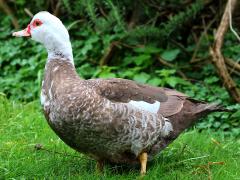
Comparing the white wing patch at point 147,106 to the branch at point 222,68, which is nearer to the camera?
the white wing patch at point 147,106

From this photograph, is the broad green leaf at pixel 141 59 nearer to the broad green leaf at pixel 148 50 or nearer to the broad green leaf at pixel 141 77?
the broad green leaf at pixel 148 50

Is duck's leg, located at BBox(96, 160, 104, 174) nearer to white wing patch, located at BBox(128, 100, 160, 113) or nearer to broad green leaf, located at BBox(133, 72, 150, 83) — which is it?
white wing patch, located at BBox(128, 100, 160, 113)

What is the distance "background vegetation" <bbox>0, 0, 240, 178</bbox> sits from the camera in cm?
713

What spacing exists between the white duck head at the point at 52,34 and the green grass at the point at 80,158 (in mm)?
843

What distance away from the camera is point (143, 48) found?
7.51 metres

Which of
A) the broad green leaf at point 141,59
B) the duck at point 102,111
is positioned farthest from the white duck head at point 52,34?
the broad green leaf at point 141,59

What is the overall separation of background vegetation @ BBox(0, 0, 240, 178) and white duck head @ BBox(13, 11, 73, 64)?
249cm

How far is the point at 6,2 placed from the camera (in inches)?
354

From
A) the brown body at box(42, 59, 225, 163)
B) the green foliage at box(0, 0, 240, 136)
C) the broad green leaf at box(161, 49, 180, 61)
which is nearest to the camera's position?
the brown body at box(42, 59, 225, 163)

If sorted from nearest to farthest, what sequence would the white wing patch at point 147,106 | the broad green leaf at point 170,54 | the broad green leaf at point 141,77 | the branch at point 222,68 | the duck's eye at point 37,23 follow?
1. the white wing patch at point 147,106
2. the duck's eye at point 37,23
3. the branch at point 222,68
4. the broad green leaf at point 141,77
5. the broad green leaf at point 170,54

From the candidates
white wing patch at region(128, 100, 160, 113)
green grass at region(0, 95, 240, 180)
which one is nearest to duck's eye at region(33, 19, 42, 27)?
white wing patch at region(128, 100, 160, 113)

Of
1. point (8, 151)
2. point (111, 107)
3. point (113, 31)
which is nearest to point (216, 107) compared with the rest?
point (111, 107)

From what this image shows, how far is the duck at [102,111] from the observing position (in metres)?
4.20

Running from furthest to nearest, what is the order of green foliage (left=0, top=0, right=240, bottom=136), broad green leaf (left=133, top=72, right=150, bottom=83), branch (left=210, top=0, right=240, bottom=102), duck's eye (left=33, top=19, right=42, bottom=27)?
green foliage (left=0, top=0, right=240, bottom=136) → broad green leaf (left=133, top=72, right=150, bottom=83) → branch (left=210, top=0, right=240, bottom=102) → duck's eye (left=33, top=19, right=42, bottom=27)
